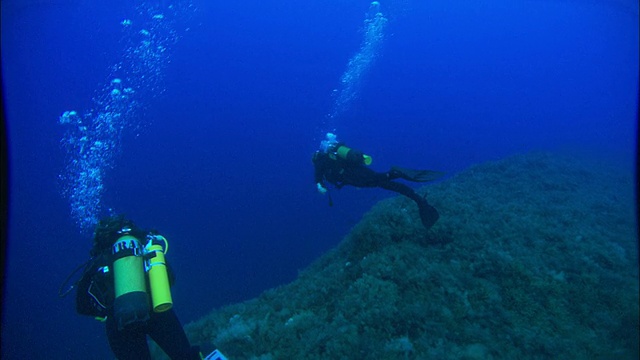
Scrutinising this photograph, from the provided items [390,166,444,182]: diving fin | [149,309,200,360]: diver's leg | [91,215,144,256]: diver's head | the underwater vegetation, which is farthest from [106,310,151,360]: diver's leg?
[390,166,444,182]: diving fin

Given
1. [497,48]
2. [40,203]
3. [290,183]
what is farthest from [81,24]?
[497,48]

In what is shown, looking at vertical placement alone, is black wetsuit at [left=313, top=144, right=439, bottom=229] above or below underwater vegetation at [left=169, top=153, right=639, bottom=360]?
above

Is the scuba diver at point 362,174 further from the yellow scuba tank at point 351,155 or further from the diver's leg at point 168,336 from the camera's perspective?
the diver's leg at point 168,336

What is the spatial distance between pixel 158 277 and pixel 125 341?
1094 mm

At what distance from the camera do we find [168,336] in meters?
4.12

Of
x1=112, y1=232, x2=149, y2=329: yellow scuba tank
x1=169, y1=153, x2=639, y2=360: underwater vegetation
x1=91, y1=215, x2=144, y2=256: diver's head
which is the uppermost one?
Answer: x1=91, y1=215, x2=144, y2=256: diver's head

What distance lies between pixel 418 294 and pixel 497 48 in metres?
202

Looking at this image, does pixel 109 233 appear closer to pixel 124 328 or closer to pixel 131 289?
pixel 131 289

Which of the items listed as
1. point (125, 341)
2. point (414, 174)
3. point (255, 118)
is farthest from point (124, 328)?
point (255, 118)

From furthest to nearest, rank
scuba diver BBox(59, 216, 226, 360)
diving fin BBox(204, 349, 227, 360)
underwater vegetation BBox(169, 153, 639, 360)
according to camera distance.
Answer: underwater vegetation BBox(169, 153, 639, 360) → diving fin BBox(204, 349, 227, 360) → scuba diver BBox(59, 216, 226, 360)

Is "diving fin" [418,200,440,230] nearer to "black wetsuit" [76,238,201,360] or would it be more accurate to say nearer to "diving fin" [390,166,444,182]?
"diving fin" [390,166,444,182]

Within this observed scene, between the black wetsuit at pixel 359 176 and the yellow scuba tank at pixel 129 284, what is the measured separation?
4511 mm

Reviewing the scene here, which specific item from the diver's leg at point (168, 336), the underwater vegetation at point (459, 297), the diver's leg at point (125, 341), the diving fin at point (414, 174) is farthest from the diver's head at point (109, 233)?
the diving fin at point (414, 174)

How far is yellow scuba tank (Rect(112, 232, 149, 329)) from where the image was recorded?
Answer: 3.39 m
